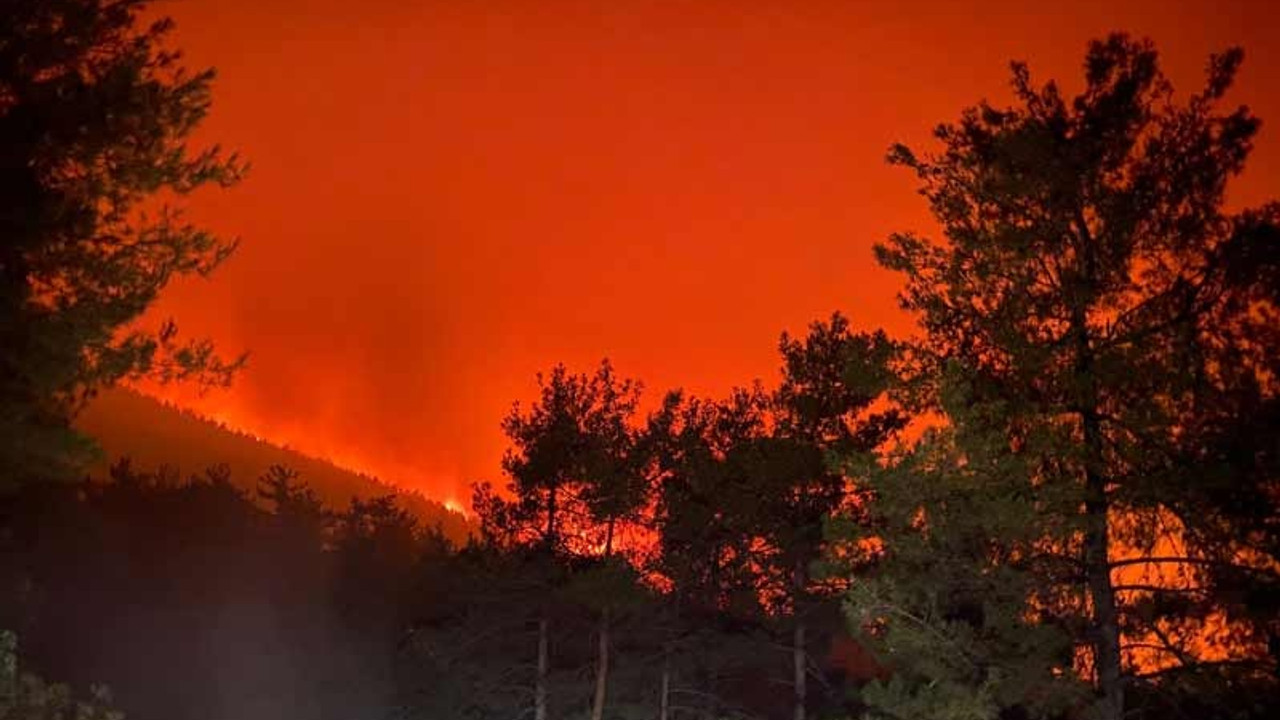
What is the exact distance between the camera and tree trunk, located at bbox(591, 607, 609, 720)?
97.9 ft

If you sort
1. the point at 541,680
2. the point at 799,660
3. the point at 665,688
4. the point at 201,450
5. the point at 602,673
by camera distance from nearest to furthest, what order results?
the point at 799,660 < the point at 602,673 < the point at 541,680 < the point at 665,688 < the point at 201,450

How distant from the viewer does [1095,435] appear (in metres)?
13.4

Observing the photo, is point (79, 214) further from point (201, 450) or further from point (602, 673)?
point (201, 450)

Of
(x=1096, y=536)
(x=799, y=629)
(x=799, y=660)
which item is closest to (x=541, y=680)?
(x=799, y=660)

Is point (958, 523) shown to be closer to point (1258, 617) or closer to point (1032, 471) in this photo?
point (1032, 471)

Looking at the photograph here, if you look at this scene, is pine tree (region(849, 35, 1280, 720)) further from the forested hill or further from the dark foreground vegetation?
the forested hill

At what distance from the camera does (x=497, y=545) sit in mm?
29641

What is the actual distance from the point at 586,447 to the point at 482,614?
584 cm

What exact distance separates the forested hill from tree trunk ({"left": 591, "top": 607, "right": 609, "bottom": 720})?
85.8 m

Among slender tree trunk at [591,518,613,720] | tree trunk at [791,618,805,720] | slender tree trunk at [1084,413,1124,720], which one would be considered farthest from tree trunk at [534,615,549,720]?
slender tree trunk at [1084,413,1124,720]

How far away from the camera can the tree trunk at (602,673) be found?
1174 inches

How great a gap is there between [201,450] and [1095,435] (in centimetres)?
13443

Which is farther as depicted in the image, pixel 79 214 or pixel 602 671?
pixel 602 671

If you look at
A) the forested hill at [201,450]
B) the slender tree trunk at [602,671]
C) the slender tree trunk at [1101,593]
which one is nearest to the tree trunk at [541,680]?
the slender tree trunk at [602,671]
